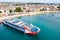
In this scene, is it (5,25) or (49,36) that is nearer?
(49,36)

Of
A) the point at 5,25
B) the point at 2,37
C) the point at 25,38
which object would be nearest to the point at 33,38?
the point at 25,38

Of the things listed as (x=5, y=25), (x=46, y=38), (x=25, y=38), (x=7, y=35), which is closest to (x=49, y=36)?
(x=46, y=38)

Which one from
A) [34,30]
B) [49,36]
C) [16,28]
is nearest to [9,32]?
[16,28]

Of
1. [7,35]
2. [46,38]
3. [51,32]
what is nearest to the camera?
[46,38]

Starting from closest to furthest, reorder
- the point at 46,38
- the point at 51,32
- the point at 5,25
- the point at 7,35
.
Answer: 1. the point at 46,38
2. the point at 7,35
3. the point at 51,32
4. the point at 5,25

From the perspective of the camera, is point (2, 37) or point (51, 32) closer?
point (2, 37)

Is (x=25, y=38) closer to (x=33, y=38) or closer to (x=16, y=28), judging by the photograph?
(x=33, y=38)

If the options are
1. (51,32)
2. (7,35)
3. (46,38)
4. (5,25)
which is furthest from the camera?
(5,25)

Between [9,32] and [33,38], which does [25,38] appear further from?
[9,32]

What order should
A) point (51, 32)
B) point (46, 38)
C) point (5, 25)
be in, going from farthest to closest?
point (5, 25)
point (51, 32)
point (46, 38)
